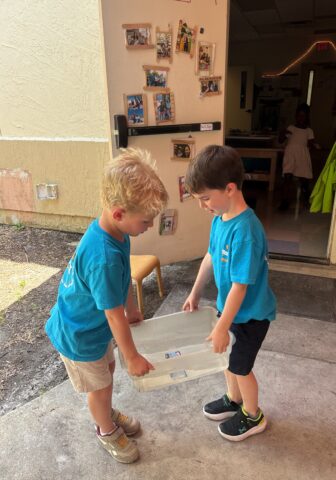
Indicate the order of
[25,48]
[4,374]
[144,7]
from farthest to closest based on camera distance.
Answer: [25,48] → [144,7] → [4,374]

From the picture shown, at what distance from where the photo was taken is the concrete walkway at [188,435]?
1599 millimetres

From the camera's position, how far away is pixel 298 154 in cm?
522

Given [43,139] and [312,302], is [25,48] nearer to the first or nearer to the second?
[43,139]

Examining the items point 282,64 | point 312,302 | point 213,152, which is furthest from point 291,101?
point 213,152

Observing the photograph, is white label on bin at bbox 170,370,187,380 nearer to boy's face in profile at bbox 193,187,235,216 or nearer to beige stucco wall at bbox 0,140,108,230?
boy's face in profile at bbox 193,187,235,216

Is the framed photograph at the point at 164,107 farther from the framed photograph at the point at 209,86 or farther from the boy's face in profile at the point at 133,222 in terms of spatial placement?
the boy's face in profile at the point at 133,222

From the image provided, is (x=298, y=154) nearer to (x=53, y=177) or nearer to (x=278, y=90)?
(x=53, y=177)

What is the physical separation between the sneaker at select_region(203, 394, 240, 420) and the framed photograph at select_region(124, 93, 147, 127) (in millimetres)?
2036

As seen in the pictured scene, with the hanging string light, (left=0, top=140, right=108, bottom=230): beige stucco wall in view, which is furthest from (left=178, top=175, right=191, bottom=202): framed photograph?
the hanging string light

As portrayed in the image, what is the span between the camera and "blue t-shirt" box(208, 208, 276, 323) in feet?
4.49

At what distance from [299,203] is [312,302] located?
3075 mm

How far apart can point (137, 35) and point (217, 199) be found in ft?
6.19

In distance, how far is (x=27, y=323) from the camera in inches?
109

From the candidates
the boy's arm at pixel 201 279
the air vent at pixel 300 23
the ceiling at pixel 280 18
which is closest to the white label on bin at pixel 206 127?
the boy's arm at pixel 201 279
